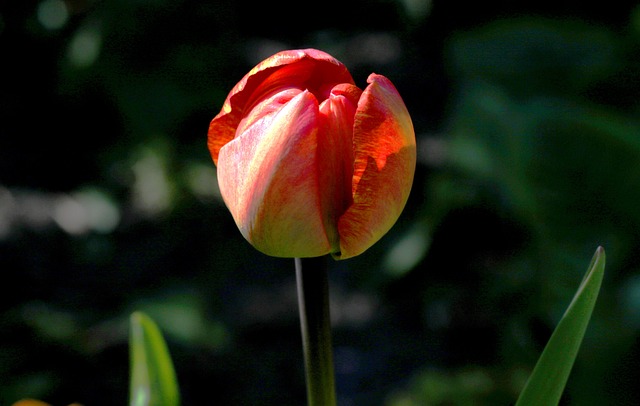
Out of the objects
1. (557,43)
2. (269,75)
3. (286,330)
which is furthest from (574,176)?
(269,75)

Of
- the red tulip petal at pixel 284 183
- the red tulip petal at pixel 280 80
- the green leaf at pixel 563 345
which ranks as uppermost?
the red tulip petal at pixel 280 80

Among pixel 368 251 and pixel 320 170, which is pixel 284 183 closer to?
pixel 320 170

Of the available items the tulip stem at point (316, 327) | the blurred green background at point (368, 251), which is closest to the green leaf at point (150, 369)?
the tulip stem at point (316, 327)

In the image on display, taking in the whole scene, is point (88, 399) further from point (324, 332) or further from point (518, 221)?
point (324, 332)

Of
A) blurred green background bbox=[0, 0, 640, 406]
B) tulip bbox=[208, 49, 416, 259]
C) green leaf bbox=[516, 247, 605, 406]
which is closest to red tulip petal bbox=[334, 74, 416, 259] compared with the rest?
tulip bbox=[208, 49, 416, 259]

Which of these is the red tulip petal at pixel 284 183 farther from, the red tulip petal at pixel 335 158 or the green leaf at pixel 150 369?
the green leaf at pixel 150 369

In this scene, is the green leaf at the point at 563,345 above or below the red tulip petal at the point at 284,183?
below
